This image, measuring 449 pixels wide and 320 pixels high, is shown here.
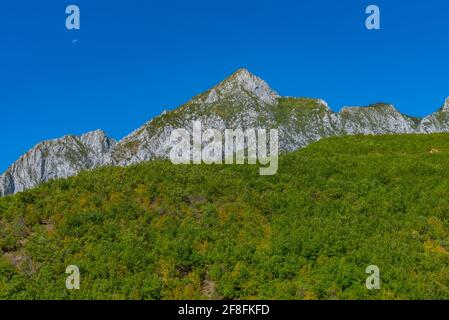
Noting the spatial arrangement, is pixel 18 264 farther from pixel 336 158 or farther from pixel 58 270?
pixel 336 158

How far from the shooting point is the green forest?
1612cm

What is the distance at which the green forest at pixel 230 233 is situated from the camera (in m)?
16.1

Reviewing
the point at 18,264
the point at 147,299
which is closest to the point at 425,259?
the point at 147,299

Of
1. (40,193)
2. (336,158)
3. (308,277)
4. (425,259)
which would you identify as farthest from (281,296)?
(336,158)

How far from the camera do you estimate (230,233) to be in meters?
19.5

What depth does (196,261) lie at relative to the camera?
1772 centimetres

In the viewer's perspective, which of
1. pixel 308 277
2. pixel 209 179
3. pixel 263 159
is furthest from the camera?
pixel 263 159

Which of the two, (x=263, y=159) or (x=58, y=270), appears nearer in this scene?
(x=58, y=270)

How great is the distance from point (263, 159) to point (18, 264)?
15.8 m

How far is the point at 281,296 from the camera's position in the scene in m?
15.4
